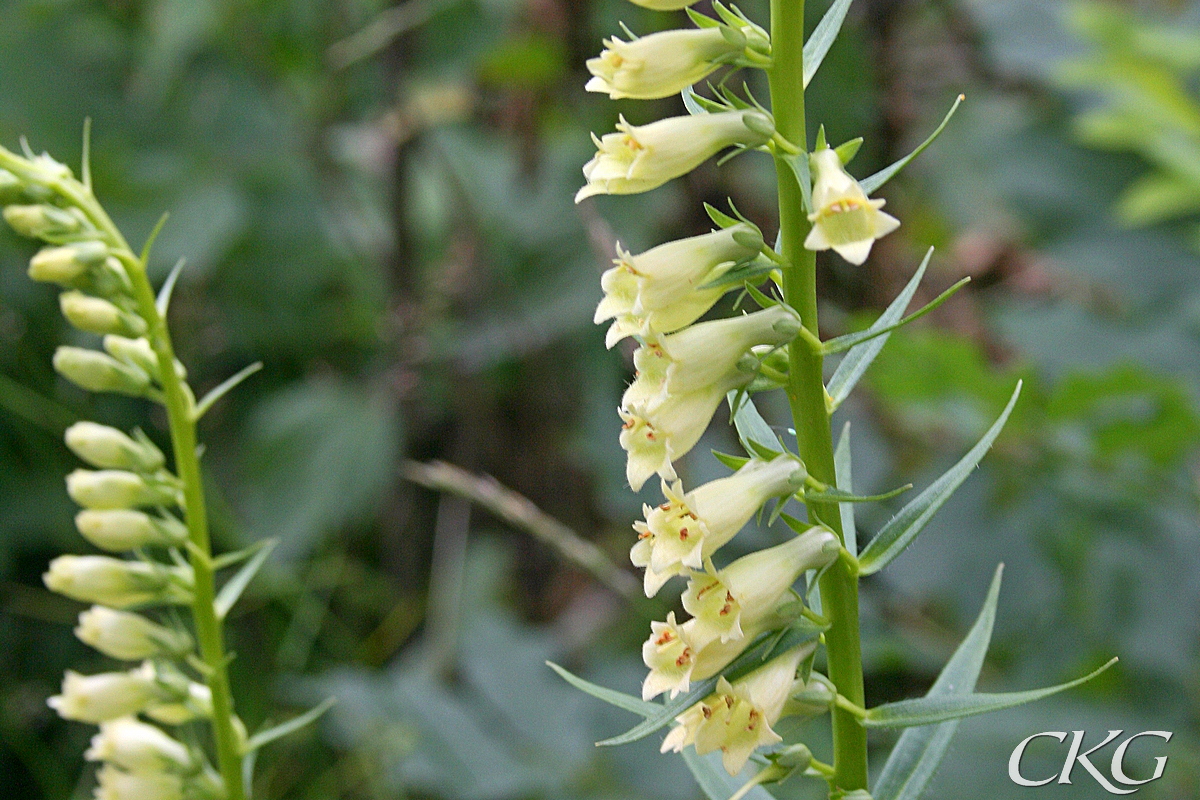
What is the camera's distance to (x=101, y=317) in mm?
1208

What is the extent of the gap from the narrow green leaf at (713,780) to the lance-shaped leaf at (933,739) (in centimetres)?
11

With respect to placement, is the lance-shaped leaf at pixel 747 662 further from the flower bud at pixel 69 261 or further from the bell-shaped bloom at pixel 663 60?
the flower bud at pixel 69 261

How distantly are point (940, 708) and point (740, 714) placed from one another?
0.52ft

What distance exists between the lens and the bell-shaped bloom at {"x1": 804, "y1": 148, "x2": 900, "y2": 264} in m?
0.79

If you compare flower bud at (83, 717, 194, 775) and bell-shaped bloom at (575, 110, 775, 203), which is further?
flower bud at (83, 717, 194, 775)

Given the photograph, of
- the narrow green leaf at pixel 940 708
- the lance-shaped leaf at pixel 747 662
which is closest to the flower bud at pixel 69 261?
the lance-shaped leaf at pixel 747 662

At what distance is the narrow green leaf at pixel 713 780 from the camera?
1.03m

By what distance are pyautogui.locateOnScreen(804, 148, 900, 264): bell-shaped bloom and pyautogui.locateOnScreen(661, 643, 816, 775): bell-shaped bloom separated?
0.35 meters

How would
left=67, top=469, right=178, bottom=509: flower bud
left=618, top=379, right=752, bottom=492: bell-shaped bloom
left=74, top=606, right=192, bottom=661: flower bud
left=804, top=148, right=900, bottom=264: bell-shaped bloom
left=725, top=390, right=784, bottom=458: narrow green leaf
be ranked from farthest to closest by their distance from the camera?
left=74, top=606, right=192, bottom=661: flower bud, left=67, top=469, right=178, bottom=509: flower bud, left=725, top=390, right=784, bottom=458: narrow green leaf, left=618, top=379, right=752, bottom=492: bell-shaped bloom, left=804, top=148, right=900, bottom=264: bell-shaped bloom

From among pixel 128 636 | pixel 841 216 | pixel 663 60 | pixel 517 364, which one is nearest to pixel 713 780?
pixel 841 216

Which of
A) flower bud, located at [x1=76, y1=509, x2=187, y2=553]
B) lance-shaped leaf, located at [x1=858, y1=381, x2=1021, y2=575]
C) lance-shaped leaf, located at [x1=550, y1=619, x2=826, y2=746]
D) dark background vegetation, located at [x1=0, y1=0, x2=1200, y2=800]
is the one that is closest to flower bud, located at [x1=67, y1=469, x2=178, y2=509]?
flower bud, located at [x1=76, y1=509, x2=187, y2=553]

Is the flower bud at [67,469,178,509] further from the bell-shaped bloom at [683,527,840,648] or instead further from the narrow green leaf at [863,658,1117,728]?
the narrow green leaf at [863,658,1117,728]

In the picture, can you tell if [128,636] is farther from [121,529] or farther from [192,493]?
[192,493]

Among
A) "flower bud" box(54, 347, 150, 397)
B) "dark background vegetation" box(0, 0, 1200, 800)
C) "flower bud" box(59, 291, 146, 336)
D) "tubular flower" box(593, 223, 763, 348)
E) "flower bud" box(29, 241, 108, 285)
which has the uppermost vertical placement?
"flower bud" box(29, 241, 108, 285)
